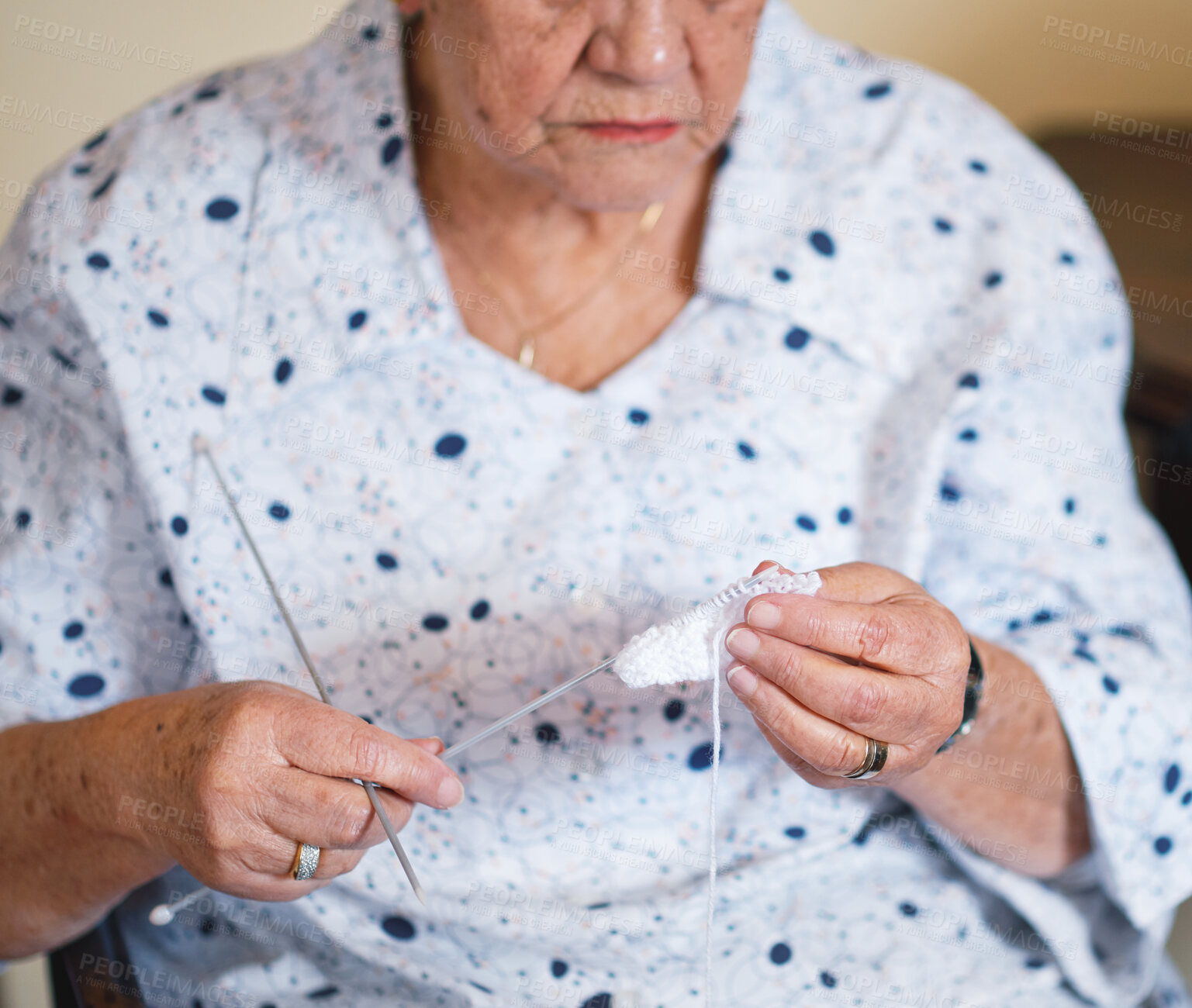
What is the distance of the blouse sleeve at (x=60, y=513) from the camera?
0.99m

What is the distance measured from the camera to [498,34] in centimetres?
84

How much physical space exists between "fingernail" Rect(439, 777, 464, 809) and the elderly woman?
222mm

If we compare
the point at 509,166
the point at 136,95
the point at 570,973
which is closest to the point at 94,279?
the point at 509,166

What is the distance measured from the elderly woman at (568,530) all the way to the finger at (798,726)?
20 centimetres

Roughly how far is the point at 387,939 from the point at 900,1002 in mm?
495

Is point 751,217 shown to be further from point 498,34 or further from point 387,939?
point 387,939

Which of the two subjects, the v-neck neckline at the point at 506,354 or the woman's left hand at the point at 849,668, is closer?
the woman's left hand at the point at 849,668

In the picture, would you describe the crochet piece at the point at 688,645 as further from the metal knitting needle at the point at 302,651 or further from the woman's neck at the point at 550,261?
the woman's neck at the point at 550,261

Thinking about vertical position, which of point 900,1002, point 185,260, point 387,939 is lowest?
point 900,1002

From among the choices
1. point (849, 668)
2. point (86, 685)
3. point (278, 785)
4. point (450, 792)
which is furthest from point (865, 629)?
point (86, 685)

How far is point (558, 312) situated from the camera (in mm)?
1070

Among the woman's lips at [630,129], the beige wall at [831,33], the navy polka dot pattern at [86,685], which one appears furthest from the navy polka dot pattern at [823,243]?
the beige wall at [831,33]

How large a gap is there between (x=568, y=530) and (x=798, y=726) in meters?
0.32

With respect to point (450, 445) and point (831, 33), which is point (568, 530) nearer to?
point (450, 445)
